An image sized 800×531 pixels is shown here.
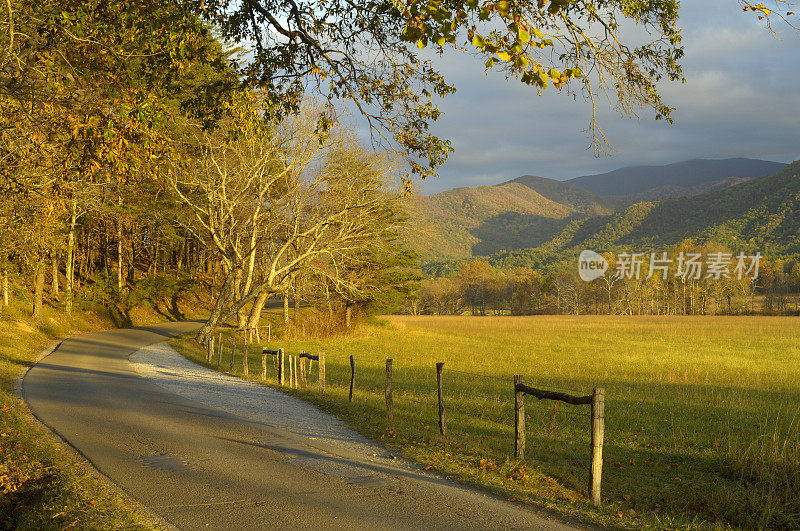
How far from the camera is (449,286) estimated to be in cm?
13075

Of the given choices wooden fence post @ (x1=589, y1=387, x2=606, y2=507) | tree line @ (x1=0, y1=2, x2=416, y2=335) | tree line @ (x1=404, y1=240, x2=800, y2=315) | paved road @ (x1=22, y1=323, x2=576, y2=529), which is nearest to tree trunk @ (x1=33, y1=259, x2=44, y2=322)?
tree line @ (x1=0, y1=2, x2=416, y2=335)

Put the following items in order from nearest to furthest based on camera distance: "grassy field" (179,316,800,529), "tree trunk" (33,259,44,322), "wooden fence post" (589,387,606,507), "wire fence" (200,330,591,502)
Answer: "wooden fence post" (589,387,606,507), "grassy field" (179,316,800,529), "wire fence" (200,330,591,502), "tree trunk" (33,259,44,322)

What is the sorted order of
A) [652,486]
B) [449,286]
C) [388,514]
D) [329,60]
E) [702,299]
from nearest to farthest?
[388,514], [652,486], [329,60], [702,299], [449,286]

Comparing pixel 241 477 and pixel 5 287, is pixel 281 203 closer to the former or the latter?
pixel 5 287

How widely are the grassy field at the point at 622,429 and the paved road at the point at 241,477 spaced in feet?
3.54

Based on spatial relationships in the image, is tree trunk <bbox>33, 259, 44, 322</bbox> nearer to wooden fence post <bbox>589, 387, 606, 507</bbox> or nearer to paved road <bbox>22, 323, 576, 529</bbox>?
paved road <bbox>22, 323, 576, 529</bbox>

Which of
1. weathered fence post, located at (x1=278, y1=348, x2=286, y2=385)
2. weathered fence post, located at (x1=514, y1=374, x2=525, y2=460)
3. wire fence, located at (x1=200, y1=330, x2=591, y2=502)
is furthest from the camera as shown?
weathered fence post, located at (x1=278, y1=348, x2=286, y2=385)

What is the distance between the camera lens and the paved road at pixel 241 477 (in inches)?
229

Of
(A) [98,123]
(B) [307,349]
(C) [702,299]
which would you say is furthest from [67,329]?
(C) [702,299]

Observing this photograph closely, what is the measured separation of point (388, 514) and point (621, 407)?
10.5 m

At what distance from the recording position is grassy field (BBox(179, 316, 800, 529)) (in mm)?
7020

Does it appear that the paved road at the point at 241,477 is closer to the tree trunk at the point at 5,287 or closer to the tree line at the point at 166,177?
the tree line at the point at 166,177

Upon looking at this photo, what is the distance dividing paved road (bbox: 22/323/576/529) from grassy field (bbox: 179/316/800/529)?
3.54 feet

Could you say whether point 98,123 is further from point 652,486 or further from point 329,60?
point 652,486
